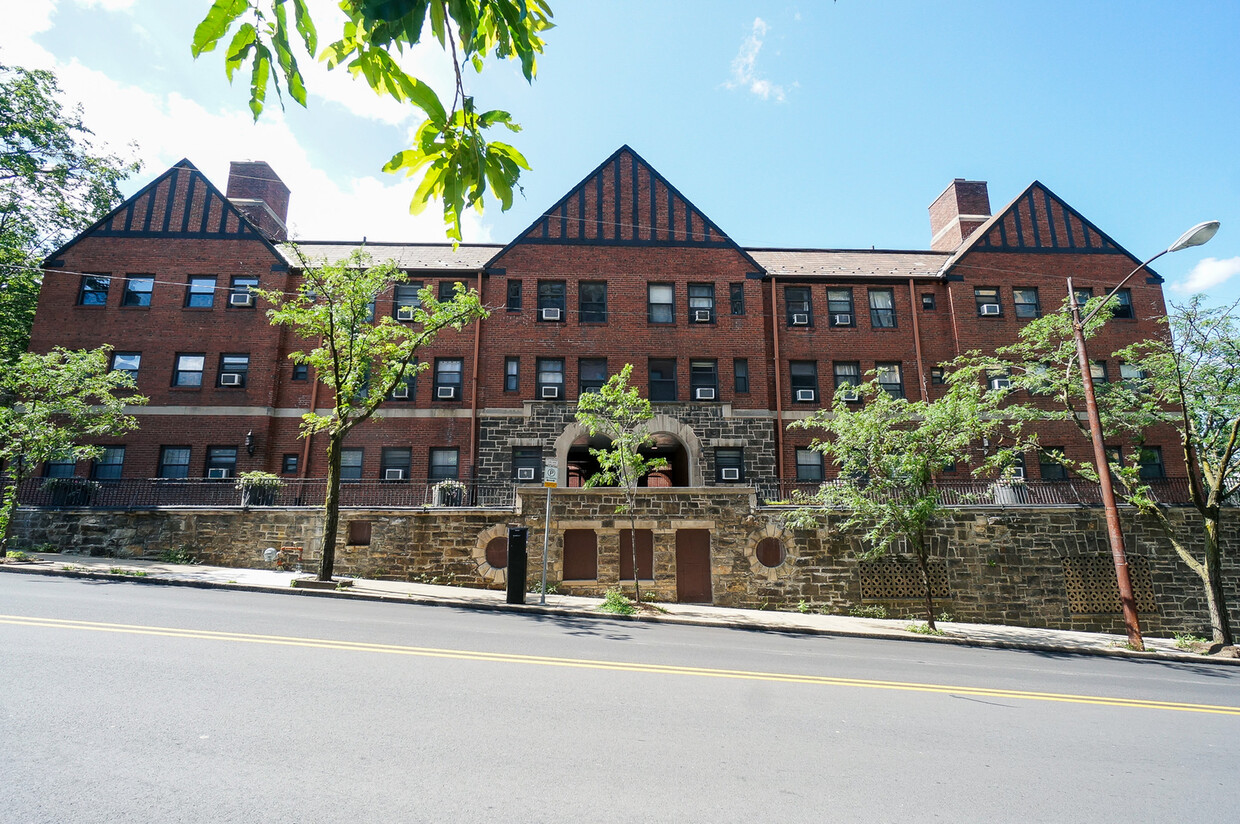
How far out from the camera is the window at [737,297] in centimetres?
2452

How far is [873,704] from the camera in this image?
6980mm

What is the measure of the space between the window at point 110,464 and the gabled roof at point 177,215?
8910 mm

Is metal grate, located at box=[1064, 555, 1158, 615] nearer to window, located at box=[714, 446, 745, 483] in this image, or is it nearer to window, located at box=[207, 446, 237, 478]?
window, located at box=[714, 446, 745, 483]

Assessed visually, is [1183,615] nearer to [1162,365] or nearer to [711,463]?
[1162,365]

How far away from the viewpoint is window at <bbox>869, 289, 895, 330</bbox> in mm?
25281

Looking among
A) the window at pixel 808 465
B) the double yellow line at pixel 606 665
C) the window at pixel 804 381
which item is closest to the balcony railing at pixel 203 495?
the double yellow line at pixel 606 665

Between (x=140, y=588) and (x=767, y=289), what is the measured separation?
22679 mm

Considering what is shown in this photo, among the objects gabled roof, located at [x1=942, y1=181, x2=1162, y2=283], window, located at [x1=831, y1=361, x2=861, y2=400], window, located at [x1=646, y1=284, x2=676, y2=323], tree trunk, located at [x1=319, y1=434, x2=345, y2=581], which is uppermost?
gabled roof, located at [x1=942, y1=181, x2=1162, y2=283]

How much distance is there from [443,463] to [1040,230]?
27.2 metres

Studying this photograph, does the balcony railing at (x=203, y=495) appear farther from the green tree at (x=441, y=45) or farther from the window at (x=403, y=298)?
the green tree at (x=441, y=45)

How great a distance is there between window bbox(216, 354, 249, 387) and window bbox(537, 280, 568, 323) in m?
11.5

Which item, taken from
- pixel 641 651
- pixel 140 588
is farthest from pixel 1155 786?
pixel 140 588

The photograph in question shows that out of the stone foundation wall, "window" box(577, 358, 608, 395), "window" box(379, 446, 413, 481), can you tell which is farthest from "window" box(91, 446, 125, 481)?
"window" box(577, 358, 608, 395)

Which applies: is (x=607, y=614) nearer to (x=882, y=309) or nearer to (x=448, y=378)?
(x=448, y=378)
